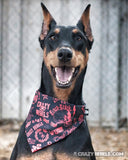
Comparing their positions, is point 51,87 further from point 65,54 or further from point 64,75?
point 65,54

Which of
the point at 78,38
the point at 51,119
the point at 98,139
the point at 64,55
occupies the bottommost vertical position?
the point at 98,139

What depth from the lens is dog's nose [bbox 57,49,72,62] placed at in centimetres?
195

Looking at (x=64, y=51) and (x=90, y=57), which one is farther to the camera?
(x=90, y=57)

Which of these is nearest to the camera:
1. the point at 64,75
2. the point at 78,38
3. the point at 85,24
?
the point at 64,75

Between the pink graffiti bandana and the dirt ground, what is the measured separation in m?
1.54

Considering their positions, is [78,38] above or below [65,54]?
above

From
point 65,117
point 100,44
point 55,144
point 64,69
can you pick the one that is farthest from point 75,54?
point 100,44

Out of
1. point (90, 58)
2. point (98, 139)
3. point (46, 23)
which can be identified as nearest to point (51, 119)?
point (46, 23)

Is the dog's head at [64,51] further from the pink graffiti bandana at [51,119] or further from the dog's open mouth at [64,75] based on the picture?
the pink graffiti bandana at [51,119]

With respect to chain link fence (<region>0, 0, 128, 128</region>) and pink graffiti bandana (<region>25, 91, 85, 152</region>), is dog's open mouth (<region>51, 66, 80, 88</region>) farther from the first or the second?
chain link fence (<region>0, 0, 128, 128</region>)

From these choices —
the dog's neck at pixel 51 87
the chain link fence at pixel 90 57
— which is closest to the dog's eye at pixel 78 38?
the dog's neck at pixel 51 87

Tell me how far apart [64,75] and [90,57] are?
2734 millimetres

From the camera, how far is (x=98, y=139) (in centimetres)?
439

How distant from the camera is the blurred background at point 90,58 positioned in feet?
15.6
